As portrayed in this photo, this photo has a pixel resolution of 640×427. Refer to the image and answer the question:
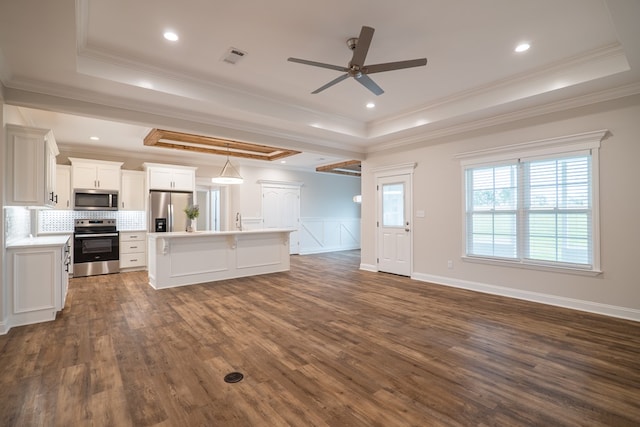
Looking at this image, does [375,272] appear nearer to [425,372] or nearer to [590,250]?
[590,250]

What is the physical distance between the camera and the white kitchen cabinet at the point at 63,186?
6148mm

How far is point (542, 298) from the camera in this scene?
4293 millimetres

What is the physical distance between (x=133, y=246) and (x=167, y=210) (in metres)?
1.05

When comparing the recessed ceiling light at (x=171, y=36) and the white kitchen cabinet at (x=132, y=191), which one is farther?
the white kitchen cabinet at (x=132, y=191)

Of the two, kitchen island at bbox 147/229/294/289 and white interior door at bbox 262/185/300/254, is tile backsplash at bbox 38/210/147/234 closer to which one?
kitchen island at bbox 147/229/294/289

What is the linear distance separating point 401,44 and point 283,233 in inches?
173

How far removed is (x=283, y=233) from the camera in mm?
6656

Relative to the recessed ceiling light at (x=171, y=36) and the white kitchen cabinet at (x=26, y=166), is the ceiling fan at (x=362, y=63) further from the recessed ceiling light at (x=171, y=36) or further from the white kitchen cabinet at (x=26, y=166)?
the white kitchen cabinet at (x=26, y=166)

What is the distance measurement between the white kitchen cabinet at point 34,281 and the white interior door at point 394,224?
532 cm

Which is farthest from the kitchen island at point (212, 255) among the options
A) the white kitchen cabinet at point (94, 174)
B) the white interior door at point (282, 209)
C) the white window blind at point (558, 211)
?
the white window blind at point (558, 211)

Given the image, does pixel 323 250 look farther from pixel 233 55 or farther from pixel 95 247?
pixel 233 55

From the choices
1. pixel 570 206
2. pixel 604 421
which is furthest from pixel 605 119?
pixel 604 421

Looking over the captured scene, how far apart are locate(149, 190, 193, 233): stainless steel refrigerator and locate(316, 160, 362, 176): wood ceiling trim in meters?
3.94

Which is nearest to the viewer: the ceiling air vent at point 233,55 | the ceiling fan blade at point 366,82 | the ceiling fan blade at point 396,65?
the ceiling fan blade at point 396,65
